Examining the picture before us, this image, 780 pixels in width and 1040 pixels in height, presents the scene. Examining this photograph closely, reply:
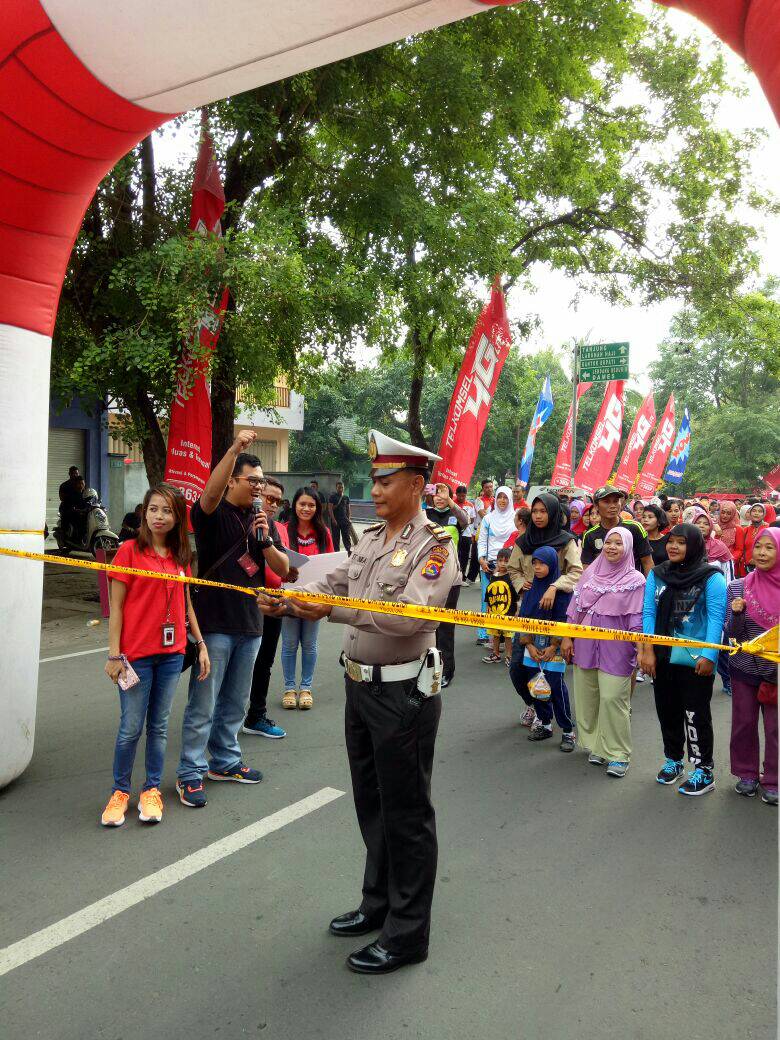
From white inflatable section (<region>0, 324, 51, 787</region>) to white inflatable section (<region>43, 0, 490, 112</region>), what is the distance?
1.53 metres

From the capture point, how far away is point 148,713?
4238 millimetres

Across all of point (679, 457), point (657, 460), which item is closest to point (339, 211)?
point (657, 460)

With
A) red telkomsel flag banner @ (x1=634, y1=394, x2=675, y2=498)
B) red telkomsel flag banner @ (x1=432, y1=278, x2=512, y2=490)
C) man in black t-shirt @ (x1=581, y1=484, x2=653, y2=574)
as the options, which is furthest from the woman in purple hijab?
red telkomsel flag banner @ (x1=634, y1=394, x2=675, y2=498)

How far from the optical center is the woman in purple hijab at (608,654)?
517 cm

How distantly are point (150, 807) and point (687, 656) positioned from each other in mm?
3246

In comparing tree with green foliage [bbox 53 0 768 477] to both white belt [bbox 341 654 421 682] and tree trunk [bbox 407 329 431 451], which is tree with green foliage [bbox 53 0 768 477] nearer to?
tree trunk [bbox 407 329 431 451]

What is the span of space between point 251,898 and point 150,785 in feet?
3.49

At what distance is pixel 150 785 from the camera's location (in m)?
4.18

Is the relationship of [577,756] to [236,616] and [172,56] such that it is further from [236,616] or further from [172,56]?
[172,56]

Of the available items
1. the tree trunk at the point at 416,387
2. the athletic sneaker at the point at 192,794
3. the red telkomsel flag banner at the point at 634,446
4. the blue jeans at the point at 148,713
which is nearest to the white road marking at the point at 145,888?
the athletic sneaker at the point at 192,794

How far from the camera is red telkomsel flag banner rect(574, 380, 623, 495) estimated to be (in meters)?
17.1

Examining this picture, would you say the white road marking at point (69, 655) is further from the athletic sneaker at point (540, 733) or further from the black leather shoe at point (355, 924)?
the black leather shoe at point (355, 924)

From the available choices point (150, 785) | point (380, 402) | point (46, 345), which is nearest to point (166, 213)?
point (46, 345)

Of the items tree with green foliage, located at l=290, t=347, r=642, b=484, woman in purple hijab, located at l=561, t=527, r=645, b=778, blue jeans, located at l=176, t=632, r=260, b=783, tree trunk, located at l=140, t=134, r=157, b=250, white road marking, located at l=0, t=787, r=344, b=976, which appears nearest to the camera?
white road marking, located at l=0, t=787, r=344, b=976
